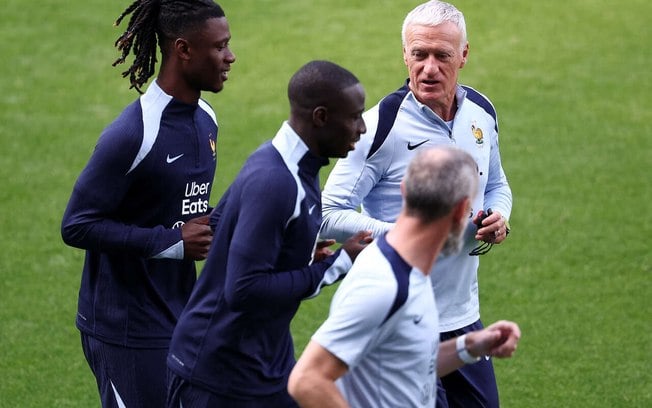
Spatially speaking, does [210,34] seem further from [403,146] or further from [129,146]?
[403,146]

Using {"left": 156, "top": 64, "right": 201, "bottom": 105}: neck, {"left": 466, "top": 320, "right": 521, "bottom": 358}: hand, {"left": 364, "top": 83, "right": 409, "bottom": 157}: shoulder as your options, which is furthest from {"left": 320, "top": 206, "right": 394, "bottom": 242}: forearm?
{"left": 466, "top": 320, "right": 521, "bottom": 358}: hand

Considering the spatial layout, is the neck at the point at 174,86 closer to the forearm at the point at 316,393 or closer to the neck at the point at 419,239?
the neck at the point at 419,239

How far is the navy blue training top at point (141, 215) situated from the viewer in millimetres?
5277

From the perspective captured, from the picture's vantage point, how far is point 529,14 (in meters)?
17.5

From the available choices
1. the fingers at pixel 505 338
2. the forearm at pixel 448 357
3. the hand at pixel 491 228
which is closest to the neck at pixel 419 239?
the fingers at pixel 505 338

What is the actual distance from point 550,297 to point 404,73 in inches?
246

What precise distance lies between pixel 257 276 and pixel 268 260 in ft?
0.22

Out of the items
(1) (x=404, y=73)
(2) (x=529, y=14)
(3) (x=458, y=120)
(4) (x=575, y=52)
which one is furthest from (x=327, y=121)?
(2) (x=529, y=14)

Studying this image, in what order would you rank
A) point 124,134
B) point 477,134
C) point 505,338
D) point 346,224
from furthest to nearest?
1. point 477,134
2. point 346,224
3. point 124,134
4. point 505,338

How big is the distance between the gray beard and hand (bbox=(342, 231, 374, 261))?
23.3 inches

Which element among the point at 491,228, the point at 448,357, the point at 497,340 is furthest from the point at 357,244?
the point at 491,228

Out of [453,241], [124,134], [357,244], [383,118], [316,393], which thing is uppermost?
[383,118]

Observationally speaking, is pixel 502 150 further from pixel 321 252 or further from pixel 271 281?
pixel 271 281

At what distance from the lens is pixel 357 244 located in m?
4.68
